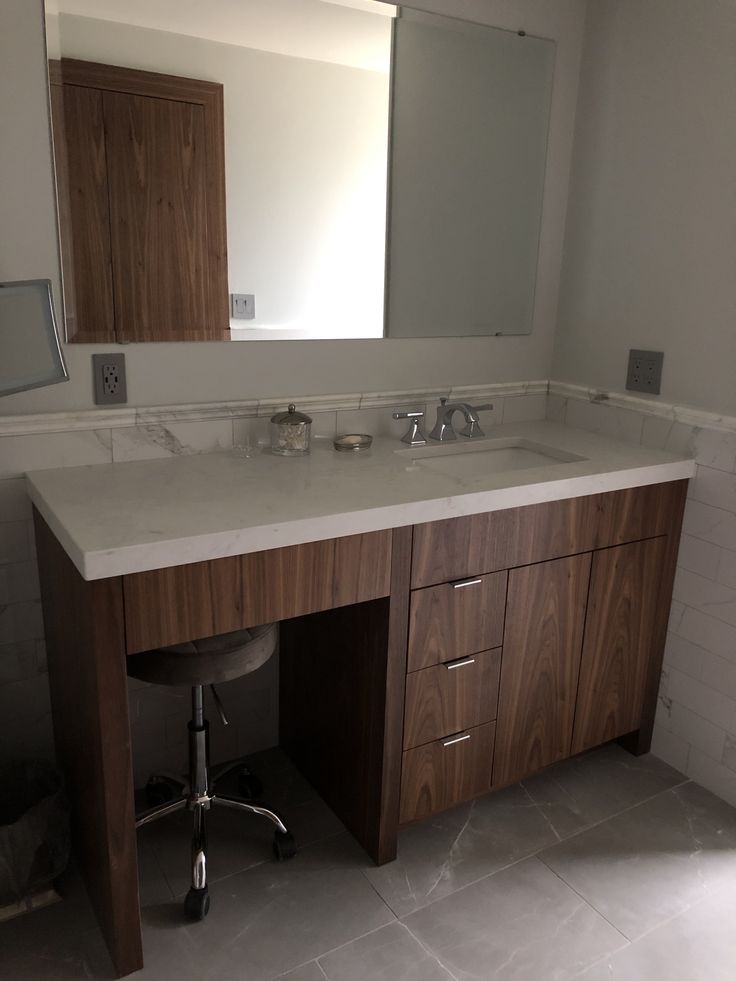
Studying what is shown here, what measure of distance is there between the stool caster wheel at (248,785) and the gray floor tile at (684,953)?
0.87m

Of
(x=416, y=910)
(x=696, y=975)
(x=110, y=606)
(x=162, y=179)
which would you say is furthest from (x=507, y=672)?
(x=162, y=179)

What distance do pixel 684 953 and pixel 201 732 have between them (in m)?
1.12

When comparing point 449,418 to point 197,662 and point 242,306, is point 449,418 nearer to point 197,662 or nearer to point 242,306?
point 242,306

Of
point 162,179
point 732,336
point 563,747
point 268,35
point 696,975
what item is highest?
point 268,35

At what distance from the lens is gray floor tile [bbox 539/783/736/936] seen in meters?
1.73

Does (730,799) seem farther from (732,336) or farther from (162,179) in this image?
(162,179)

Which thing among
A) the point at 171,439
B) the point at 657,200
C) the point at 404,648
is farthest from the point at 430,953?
the point at 657,200

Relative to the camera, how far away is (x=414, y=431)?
2.08 metres

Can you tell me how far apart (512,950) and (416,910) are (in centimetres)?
21

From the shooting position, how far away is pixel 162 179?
1698mm

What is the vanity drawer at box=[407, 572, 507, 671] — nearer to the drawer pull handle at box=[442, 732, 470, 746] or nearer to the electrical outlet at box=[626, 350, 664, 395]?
the drawer pull handle at box=[442, 732, 470, 746]

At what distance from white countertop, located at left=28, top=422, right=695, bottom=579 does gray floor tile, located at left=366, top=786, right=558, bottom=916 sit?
0.85 meters

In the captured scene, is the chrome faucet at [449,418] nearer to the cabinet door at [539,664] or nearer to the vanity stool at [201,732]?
the cabinet door at [539,664]

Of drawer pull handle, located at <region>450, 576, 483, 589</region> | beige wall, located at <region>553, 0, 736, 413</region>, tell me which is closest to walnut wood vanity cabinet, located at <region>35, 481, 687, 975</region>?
drawer pull handle, located at <region>450, 576, 483, 589</region>
